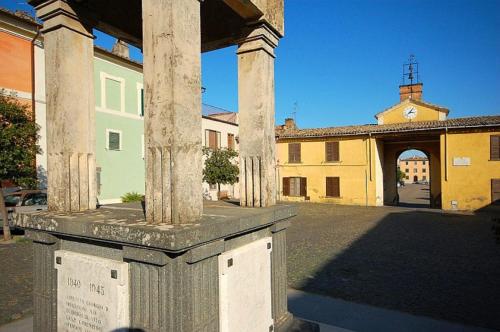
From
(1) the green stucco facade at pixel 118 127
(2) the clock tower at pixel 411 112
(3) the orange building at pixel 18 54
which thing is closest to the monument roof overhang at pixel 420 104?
(2) the clock tower at pixel 411 112

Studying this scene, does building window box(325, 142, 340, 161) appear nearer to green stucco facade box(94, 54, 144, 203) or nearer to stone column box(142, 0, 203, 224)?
green stucco facade box(94, 54, 144, 203)

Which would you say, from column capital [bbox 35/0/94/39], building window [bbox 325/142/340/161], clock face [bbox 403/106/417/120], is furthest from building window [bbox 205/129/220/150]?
column capital [bbox 35/0/94/39]

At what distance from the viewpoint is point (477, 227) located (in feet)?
46.3

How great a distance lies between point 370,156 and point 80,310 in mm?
22325

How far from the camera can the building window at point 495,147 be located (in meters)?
18.8

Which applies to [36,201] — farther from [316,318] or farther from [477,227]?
[477,227]

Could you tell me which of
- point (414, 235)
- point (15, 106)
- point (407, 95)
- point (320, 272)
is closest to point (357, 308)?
point (320, 272)

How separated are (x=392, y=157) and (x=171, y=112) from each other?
2500cm

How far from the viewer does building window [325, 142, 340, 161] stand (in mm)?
24062

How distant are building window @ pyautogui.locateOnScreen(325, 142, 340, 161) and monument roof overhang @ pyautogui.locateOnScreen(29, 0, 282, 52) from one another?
21144mm

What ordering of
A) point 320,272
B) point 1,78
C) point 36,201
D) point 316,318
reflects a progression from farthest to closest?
point 1,78 → point 36,201 → point 320,272 → point 316,318

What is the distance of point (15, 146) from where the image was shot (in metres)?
9.48

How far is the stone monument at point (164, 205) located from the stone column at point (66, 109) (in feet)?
0.04

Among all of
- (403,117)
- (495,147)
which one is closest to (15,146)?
(495,147)
